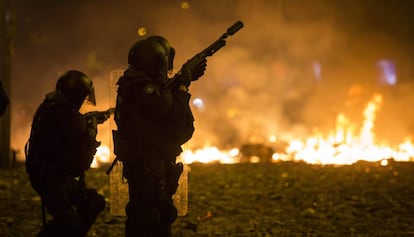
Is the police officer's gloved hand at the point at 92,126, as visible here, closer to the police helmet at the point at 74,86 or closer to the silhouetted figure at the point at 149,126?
the police helmet at the point at 74,86

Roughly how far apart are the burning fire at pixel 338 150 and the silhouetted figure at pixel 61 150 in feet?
24.6

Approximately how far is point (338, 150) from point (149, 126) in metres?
10.8

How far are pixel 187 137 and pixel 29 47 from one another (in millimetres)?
16417

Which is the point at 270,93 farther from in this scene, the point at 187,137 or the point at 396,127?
the point at 187,137

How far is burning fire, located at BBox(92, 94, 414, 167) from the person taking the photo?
14039 millimetres

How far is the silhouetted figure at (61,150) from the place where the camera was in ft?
14.7

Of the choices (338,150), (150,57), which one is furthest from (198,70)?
(338,150)

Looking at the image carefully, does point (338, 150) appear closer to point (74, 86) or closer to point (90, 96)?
point (90, 96)

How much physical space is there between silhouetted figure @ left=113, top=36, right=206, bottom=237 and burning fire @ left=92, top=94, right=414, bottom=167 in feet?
23.8

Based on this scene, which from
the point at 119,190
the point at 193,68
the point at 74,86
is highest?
the point at 193,68

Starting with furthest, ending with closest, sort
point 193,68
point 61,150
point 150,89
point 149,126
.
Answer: point 193,68 → point 61,150 → point 149,126 → point 150,89

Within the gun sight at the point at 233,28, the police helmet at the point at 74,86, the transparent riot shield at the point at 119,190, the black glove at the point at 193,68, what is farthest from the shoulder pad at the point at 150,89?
the transparent riot shield at the point at 119,190

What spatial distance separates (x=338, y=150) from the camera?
14508mm

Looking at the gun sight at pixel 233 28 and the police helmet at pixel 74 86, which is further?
the gun sight at pixel 233 28
